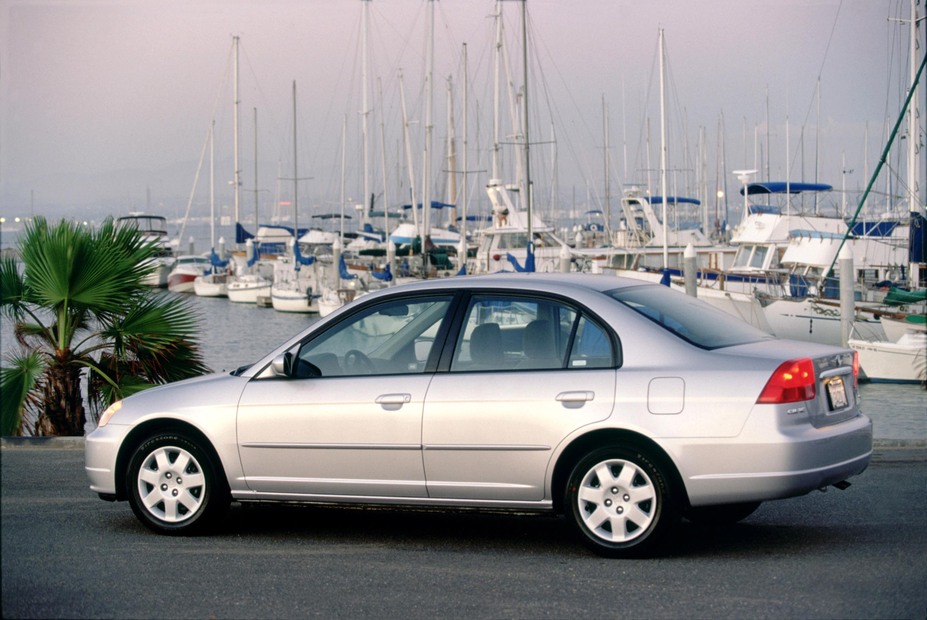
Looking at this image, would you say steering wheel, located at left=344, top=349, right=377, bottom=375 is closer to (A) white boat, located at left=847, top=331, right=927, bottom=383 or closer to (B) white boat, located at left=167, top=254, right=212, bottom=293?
(A) white boat, located at left=847, top=331, right=927, bottom=383

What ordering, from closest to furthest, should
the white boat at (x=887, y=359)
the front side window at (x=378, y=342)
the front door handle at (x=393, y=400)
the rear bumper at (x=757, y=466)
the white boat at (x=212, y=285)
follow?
the rear bumper at (x=757, y=466), the front door handle at (x=393, y=400), the front side window at (x=378, y=342), the white boat at (x=887, y=359), the white boat at (x=212, y=285)

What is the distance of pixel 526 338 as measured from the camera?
7008mm

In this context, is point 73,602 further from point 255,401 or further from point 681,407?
point 681,407

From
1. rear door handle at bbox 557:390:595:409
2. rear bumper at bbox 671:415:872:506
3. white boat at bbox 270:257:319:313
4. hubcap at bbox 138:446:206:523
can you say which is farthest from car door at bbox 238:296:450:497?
white boat at bbox 270:257:319:313

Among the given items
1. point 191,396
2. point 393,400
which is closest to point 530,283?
point 393,400

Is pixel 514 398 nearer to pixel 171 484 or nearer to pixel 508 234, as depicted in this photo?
pixel 171 484

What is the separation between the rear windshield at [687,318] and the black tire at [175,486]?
105 inches

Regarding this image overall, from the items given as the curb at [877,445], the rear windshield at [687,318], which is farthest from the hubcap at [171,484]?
the curb at [877,445]

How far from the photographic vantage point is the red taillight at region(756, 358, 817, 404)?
637 centimetres

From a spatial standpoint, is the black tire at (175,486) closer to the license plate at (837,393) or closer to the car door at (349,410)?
the car door at (349,410)

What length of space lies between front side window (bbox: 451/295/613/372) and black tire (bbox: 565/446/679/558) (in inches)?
22.6

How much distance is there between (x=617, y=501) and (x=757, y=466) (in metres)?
0.77

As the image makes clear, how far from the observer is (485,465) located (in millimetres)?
6785

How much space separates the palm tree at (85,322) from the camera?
456 inches
